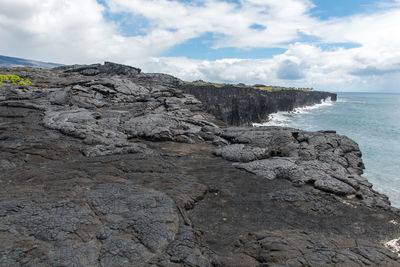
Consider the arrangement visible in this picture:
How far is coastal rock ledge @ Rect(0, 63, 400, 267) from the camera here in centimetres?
566

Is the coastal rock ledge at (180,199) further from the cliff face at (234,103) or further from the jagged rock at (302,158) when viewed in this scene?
the cliff face at (234,103)

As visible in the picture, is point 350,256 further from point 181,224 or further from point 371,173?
point 371,173

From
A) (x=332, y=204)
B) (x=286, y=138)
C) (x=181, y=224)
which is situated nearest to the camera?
(x=181, y=224)

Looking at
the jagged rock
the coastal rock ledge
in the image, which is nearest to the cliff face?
the jagged rock

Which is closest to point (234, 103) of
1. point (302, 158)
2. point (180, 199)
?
point (302, 158)

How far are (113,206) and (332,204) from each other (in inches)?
288

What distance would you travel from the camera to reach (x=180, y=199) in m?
8.07

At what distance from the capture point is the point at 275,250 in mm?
5996

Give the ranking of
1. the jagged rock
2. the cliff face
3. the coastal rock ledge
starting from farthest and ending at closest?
the cliff face < the jagged rock < the coastal rock ledge

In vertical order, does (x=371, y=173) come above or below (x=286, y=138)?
below

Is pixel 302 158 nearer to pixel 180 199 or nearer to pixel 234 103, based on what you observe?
pixel 180 199

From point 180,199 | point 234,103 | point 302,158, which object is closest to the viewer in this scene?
point 180,199

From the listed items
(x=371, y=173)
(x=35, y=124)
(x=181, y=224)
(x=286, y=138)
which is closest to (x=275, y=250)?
(x=181, y=224)

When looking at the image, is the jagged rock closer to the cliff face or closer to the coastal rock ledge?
the coastal rock ledge
